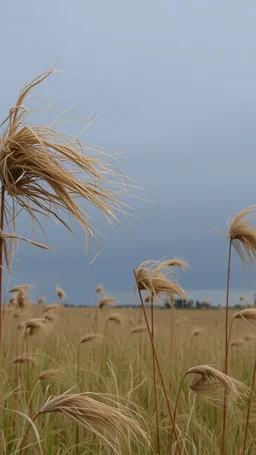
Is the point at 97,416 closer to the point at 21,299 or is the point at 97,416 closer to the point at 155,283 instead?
the point at 155,283

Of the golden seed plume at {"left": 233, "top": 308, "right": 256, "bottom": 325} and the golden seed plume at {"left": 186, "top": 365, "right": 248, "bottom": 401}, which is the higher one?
the golden seed plume at {"left": 233, "top": 308, "right": 256, "bottom": 325}

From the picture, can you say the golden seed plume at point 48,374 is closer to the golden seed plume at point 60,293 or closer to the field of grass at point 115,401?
the field of grass at point 115,401

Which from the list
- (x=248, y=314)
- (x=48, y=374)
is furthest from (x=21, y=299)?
(x=248, y=314)

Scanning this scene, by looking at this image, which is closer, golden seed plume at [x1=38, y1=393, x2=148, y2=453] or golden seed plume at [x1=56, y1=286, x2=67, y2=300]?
golden seed plume at [x1=38, y1=393, x2=148, y2=453]

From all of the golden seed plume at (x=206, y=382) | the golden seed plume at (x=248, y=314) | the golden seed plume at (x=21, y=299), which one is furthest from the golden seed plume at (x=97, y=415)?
the golden seed plume at (x=21, y=299)

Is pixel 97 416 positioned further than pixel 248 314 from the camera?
No

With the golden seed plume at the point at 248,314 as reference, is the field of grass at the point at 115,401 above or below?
below

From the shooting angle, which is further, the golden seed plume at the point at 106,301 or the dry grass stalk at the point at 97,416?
the golden seed plume at the point at 106,301

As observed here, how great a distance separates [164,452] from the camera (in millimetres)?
3934

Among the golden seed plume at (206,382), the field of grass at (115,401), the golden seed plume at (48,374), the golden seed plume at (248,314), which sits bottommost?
the field of grass at (115,401)

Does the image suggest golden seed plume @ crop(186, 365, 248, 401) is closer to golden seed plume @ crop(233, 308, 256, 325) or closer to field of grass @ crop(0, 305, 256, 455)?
field of grass @ crop(0, 305, 256, 455)

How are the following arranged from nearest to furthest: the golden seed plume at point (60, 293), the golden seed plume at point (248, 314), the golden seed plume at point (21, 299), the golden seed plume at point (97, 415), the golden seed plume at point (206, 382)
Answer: the golden seed plume at point (97, 415), the golden seed plume at point (206, 382), the golden seed plume at point (248, 314), the golden seed plume at point (21, 299), the golden seed plume at point (60, 293)

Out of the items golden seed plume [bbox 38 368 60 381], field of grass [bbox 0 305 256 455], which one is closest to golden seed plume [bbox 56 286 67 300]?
field of grass [bbox 0 305 256 455]

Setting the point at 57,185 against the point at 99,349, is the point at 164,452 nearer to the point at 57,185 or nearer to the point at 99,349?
the point at 57,185
